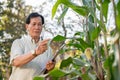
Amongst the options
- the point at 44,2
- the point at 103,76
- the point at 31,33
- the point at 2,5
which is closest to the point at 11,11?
the point at 2,5

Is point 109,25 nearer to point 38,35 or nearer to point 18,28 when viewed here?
point 38,35

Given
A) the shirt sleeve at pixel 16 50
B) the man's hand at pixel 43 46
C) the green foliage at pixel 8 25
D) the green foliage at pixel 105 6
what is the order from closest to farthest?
the green foliage at pixel 105 6, the man's hand at pixel 43 46, the shirt sleeve at pixel 16 50, the green foliage at pixel 8 25

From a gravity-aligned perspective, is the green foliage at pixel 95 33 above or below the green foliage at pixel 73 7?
below

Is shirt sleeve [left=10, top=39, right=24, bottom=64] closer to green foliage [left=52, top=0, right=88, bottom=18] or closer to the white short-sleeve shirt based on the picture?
the white short-sleeve shirt

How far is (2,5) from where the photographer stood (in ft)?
46.1

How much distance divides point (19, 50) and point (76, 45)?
2.19 feet

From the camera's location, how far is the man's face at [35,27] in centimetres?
203

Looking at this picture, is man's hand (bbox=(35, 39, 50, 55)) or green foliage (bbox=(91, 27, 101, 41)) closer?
green foliage (bbox=(91, 27, 101, 41))

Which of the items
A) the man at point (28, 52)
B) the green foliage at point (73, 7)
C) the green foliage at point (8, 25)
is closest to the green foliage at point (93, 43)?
the green foliage at point (73, 7)

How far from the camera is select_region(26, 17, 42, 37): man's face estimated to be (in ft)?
6.65

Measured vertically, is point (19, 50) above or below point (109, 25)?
below

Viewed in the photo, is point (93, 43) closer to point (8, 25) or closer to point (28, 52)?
point (28, 52)

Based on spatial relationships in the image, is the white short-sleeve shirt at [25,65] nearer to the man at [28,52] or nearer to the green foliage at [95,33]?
the man at [28,52]

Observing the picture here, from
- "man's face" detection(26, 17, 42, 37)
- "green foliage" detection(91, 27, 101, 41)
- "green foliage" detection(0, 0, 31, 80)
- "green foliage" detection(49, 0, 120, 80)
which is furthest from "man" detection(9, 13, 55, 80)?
"green foliage" detection(0, 0, 31, 80)
